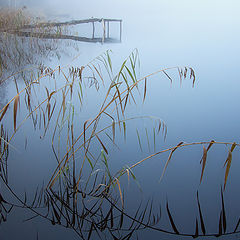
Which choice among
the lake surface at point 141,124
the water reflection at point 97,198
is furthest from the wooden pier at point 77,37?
the water reflection at point 97,198

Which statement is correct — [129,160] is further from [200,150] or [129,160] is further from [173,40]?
[173,40]

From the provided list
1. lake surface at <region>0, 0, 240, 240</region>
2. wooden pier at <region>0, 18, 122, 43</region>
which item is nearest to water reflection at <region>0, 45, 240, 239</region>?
lake surface at <region>0, 0, 240, 240</region>

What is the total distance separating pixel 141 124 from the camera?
63.1 inches

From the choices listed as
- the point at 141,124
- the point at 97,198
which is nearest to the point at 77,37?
the point at 141,124

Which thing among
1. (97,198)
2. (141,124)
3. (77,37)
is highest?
(77,37)

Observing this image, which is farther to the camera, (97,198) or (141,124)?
(141,124)

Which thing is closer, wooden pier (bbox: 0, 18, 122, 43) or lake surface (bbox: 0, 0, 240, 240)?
lake surface (bbox: 0, 0, 240, 240)

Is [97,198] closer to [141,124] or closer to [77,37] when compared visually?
[141,124]

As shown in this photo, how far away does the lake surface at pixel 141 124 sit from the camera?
127cm

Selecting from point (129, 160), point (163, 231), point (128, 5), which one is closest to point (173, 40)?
point (128, 5)

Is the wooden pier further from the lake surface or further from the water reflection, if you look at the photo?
the water reflection

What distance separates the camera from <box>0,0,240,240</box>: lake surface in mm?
1268

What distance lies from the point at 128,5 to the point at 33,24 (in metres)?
0.53

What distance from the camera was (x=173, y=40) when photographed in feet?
5.01
